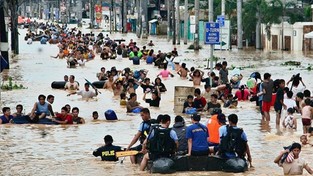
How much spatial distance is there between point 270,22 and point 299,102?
48966 mm

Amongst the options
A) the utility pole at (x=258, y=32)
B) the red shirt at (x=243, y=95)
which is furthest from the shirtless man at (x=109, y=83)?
the utility pole at (x=258, y=32)

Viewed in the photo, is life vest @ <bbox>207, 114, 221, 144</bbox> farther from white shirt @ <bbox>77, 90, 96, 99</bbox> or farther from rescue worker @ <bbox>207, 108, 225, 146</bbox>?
white shirt @ <bbox>77, 90, 96, 99</bbox>

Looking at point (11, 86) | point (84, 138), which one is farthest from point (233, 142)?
point (11, 86)

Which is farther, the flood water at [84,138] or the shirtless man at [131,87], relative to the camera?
the shirtless man at [131,87]

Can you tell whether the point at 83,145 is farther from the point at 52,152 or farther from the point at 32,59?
the point at 32,59

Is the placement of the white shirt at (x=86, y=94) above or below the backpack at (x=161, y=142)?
below

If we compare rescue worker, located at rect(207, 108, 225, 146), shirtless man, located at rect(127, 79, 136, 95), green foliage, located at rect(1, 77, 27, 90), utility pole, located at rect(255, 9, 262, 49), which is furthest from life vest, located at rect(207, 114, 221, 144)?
utility pole, located at rect(255, 9, 262, 49)

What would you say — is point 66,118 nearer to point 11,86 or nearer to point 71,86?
point 71,86

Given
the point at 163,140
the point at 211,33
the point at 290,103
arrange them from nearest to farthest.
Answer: the point at 163,140 < the point at 290,103 < the point at 211,33

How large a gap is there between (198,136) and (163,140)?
0.67 meters

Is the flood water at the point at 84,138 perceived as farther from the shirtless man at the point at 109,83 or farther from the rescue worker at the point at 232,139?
the shirtless man at the point at 109,83

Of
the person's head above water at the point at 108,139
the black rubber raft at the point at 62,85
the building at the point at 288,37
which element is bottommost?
the black rubber raft at the point at 62,85

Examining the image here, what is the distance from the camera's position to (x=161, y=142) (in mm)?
16266

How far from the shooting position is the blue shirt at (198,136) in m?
16.6
